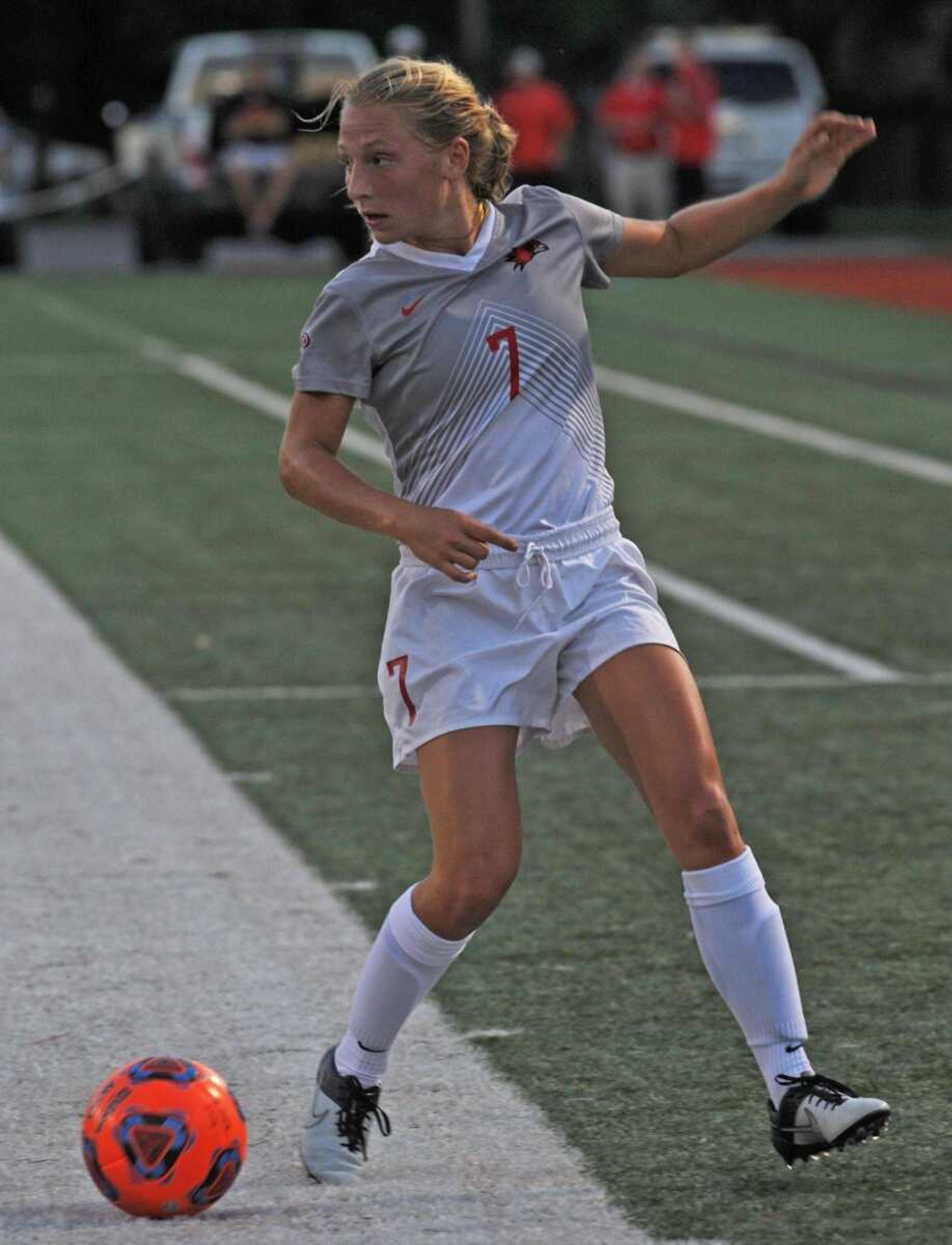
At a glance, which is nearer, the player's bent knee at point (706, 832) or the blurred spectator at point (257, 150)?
the player's bent knee at point (706, 832)

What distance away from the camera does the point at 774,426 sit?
53.3 feet

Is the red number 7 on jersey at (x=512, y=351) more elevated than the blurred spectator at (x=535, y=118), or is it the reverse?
the red number 7 on jersey at (x=512, y=351)

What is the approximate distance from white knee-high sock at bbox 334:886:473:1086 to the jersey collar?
1.00m

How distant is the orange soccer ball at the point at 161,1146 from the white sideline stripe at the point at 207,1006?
0.18ft

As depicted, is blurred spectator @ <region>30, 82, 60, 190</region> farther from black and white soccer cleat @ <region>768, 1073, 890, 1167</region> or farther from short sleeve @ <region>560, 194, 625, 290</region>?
black and white soccer cleat @ <region>768, 1073, 890, 1167</region>

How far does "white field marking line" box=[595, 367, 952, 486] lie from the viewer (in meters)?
14.4

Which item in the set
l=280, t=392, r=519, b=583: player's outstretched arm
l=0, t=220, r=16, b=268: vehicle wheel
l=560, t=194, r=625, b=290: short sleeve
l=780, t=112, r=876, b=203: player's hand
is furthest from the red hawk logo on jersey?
l=0, t=220, r=16, b=268: vehicle wheel

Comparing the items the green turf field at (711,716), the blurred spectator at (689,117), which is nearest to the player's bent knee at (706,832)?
the green turf field at (711,716)

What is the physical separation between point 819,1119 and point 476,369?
4.26 ft

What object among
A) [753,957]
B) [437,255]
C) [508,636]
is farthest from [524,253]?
[753,957]

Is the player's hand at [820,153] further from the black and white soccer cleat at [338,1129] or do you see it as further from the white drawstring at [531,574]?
the black and white soccer cleat at [338,1129]

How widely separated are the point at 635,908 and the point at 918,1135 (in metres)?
1.69

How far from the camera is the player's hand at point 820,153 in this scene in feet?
16.3

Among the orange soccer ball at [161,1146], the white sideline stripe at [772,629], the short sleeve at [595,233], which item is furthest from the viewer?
the white sideline stripe at [772,629]
